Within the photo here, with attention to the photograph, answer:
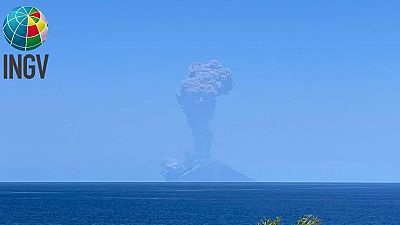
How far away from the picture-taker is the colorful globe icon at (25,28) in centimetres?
4556

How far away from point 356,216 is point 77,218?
235 ft

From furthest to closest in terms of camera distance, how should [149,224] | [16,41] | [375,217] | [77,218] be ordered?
1. [375,217]
2. [77,218]
3. [149,224]
4. [16,41]

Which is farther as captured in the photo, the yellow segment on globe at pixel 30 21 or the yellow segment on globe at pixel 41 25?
the yellow segment on globe at pixel 41 25

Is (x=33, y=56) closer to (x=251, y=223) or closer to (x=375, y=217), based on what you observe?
(x=251, y=223)

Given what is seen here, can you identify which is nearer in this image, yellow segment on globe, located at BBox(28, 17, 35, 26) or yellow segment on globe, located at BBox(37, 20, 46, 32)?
yellow segment on globe, located at BBox(28, 17, 35, 26)

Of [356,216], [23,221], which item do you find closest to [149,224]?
[23,221]

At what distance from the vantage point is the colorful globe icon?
1794 inches

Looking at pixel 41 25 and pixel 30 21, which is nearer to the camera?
pixel 30 21

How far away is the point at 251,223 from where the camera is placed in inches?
6319

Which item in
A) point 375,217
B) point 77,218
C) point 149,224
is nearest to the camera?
point 149,224

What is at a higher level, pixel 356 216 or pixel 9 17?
pixel 9 17

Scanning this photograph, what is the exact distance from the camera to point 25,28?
4594 centimetres

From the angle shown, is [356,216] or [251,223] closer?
[251,223]

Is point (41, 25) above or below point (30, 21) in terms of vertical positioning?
below
